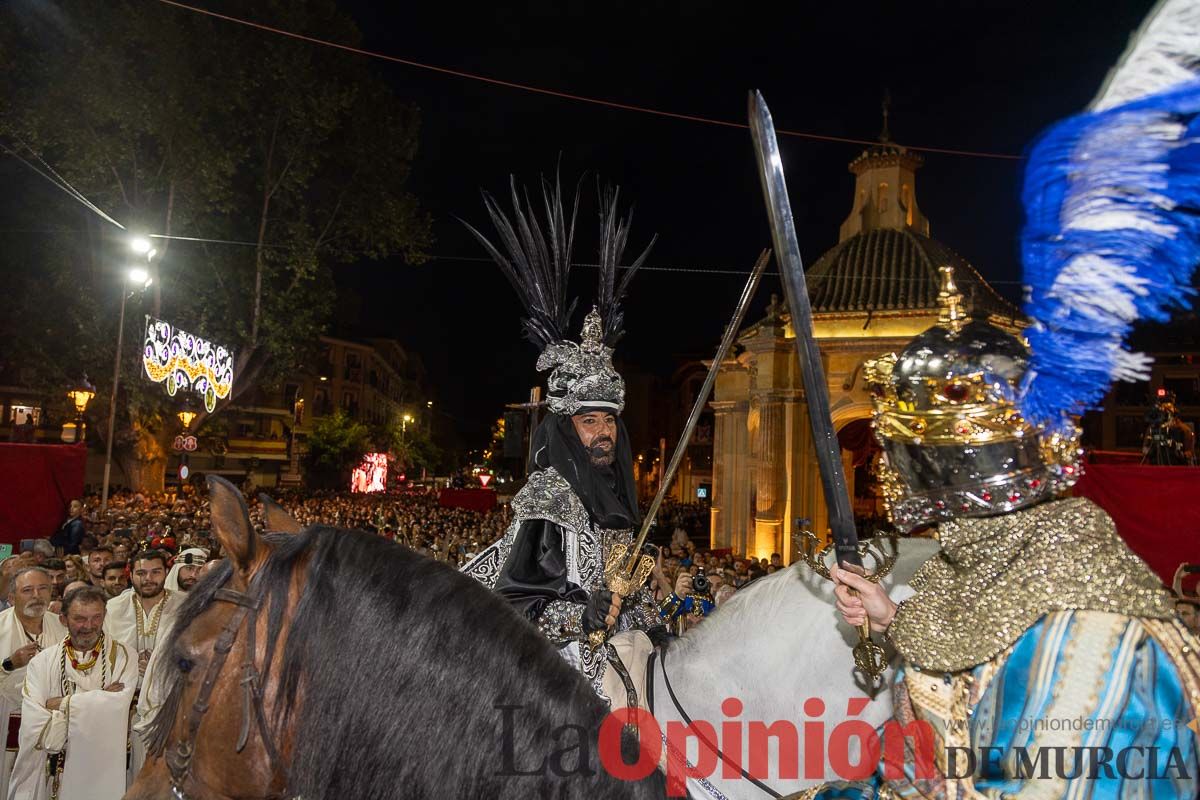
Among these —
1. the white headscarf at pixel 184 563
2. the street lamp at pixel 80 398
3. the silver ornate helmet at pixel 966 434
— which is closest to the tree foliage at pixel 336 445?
the street lamp at pixel 80 398

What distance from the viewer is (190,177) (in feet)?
70.1

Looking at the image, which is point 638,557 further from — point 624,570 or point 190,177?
point 190,177

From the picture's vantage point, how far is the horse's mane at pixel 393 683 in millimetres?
1770

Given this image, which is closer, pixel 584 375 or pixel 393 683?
pixel 393 683

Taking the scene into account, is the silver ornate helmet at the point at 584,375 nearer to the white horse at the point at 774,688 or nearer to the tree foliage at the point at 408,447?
the white horse at the point at 774,688

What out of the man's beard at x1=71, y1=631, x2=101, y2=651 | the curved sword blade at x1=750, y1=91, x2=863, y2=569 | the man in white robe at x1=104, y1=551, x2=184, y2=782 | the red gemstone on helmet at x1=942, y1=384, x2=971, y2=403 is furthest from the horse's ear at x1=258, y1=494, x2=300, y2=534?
the man in white robe at x1=104, y1=551, x2=184, y2=782

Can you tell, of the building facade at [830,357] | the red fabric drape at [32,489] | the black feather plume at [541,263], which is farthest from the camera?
the building facade at [830,357]

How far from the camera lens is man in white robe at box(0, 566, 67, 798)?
655cm

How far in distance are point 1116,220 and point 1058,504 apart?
715 millimetres

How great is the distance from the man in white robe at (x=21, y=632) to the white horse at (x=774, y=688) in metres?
6.18

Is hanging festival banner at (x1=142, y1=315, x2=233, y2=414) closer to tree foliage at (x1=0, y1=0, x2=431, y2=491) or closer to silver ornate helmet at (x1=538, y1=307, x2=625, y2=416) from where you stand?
tree foliage at (x1=0, y1=0, x2=431, y2=491)

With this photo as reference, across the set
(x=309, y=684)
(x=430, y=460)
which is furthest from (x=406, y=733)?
(x=430, y=460)

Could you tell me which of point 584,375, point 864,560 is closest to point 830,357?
point 584,375

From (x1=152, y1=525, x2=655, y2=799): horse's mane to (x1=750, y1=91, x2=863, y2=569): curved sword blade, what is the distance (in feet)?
3.08
